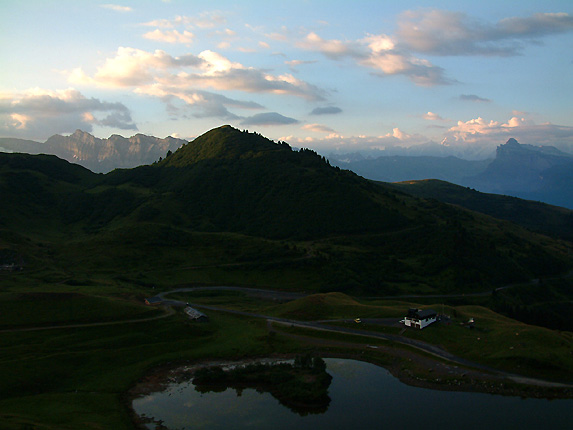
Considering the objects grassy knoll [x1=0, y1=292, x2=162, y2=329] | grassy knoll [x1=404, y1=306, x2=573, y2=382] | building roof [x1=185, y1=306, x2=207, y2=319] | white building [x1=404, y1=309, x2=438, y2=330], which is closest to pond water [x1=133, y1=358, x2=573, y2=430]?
grassy knoll [x1=404, y1=306, x2=573, y2=382]

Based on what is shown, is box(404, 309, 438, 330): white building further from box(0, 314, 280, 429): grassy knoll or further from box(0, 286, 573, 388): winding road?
box(0, 314, 280, 429): grassy knoll

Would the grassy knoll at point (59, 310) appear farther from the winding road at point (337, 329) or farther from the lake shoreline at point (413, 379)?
the lake shoreline at point (413, 379)

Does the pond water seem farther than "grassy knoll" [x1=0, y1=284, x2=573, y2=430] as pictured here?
No

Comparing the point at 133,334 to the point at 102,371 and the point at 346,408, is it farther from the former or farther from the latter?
the point at 346,408

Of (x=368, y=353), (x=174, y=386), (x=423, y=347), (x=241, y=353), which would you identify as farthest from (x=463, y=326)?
(x=174, y=386)

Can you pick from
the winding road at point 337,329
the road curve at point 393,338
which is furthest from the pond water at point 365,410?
the winding road at point 337,329
